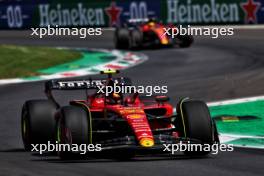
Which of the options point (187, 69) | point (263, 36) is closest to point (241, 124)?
point (187, 69)

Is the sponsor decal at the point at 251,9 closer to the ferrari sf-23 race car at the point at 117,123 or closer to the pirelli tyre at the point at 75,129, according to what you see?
the ferrari sf-23 race car at the point at 117,123

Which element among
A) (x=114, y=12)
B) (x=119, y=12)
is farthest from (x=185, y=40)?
(x=114, y=12)

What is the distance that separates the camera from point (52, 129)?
1334 centimetres

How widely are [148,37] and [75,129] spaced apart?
21.6 m

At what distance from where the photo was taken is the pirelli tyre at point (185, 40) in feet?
108

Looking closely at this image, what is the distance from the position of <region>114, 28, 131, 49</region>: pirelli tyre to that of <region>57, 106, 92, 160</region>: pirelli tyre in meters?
21.2

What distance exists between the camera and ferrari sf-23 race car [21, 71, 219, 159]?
12.2m

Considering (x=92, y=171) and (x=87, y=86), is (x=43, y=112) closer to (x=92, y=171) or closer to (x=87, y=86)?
(x=87, y=86)

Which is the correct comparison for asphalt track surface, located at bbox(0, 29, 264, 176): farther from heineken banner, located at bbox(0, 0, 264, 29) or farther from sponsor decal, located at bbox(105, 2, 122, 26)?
heineken banner, located at bbox(0, 0, 264, 29)

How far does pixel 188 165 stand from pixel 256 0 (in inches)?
1092

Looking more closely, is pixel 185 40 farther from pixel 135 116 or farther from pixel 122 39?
pixel 135 116

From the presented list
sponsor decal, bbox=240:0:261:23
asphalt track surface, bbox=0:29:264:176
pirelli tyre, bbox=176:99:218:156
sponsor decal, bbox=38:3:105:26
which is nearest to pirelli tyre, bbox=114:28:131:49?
asphalt track surface, bbox=0:29:264:176

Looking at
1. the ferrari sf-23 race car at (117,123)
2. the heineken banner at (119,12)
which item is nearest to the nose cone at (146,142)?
the ferrari sf-23 race car at (117,123)

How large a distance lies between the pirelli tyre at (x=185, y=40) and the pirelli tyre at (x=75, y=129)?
2079 centimetres
